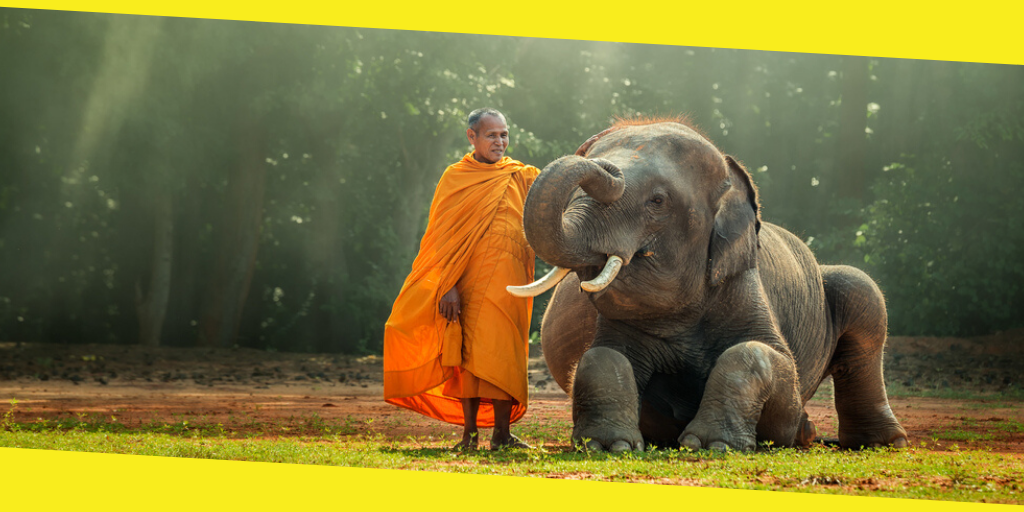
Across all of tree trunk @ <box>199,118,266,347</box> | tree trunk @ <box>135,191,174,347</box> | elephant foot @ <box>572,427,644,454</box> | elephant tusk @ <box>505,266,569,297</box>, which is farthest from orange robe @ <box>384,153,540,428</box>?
tree trunk @ <box>135,191,174,347</box>

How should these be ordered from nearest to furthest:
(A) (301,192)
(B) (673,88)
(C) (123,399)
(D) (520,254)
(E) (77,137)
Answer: (D) (520,254)
(C) (123,399)
(E) (77,137)
(B) (673,88)
(A) (301,192)

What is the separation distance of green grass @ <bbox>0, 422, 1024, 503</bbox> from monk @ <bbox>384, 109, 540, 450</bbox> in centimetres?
41

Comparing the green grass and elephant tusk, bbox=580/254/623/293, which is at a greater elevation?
elephant tusk, bbox=580/254/623/293

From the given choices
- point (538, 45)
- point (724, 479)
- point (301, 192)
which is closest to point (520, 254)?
point (724, 479)

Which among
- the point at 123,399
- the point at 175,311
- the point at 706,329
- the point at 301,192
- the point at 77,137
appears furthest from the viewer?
the point at 175,311

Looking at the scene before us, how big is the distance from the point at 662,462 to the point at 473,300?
5.55ft

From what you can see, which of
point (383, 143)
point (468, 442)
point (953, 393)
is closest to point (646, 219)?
point (468, 442)

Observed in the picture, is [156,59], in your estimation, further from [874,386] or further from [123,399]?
[874,386]

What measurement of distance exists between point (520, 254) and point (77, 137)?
7202 millimetres

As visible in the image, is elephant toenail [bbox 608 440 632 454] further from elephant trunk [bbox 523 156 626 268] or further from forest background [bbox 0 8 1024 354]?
forest background [bbox 0 8 1024 354]

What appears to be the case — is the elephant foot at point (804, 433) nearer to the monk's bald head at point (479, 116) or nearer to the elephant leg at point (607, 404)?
the elephant leg at point (607, 404)

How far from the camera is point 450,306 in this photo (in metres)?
5.90

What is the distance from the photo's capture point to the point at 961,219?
33.0 ft

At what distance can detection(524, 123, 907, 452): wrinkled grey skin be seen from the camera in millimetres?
5047
